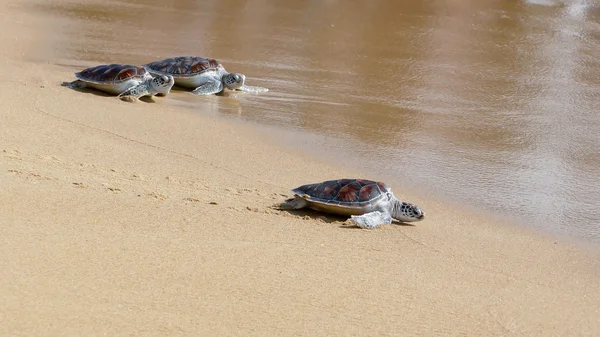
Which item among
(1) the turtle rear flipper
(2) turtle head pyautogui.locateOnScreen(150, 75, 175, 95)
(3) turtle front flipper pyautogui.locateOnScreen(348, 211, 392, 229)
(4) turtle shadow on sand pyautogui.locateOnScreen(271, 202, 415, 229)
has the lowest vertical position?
(4) turtle shadow on sand pyautogui.locateOnScreen(271, 202, 415, 229)

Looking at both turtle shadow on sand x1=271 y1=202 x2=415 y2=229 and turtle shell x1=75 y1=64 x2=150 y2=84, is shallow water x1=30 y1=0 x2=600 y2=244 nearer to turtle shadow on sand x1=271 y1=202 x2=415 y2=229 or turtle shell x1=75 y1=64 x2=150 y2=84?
turtle shell x1=75 y1=64 x2=150 y2=84

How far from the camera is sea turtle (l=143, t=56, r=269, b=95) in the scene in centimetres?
1160

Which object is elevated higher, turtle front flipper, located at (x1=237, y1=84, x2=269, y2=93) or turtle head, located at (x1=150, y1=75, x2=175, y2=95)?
turtle head, located at (x1=150, y1=75, x2=175, y2=95)

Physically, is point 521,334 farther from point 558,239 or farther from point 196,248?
point 558,239

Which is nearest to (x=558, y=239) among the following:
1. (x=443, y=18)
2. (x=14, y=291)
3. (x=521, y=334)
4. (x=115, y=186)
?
(x=521, y=334)

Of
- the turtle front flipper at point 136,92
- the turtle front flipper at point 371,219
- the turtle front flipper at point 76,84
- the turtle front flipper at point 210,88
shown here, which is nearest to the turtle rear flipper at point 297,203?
the turtle front flipper at point 371,219

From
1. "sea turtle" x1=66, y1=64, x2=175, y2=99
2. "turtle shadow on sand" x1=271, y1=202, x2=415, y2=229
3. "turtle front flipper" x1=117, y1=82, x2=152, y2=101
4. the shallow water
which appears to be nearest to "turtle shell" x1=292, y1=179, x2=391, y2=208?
"turtle shadow on sand" x1=271, y1=202, x2=415, y2=229

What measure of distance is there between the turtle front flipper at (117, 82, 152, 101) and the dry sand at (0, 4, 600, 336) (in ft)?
5.40

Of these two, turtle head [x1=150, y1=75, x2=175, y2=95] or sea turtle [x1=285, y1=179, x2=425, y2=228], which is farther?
turtle head [x1=150, y1=75, x2=175, y2=95]

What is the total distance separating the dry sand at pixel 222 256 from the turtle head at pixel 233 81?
2.76 metres

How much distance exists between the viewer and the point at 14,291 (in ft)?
13.5

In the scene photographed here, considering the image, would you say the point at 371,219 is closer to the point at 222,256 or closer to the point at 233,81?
the point at 222,256

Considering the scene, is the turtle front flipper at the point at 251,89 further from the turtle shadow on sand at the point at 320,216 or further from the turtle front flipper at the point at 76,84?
the turtle shadow on sand at the point at 320,216

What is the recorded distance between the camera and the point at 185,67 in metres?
11.8
